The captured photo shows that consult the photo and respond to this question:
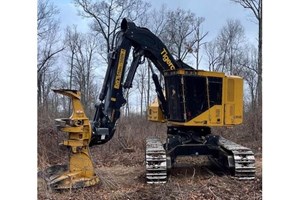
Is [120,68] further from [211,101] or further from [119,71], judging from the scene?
[211,101]

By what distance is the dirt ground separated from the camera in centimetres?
399

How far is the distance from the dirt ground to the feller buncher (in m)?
0.17

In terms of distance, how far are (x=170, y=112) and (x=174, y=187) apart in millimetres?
1081

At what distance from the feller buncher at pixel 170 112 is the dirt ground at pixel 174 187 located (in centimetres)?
17

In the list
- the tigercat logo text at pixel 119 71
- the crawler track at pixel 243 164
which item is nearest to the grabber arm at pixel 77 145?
the tigercat logo text at pixel 119 71

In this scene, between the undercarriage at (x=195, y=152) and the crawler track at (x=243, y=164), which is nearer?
the undercarriage at (x=195, y=152)

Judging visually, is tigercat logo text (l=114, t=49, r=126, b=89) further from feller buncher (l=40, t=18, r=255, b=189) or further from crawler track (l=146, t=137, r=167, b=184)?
crawler track (l=146, t=137, r=167, b=184)

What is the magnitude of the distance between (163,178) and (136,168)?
1.27 metres

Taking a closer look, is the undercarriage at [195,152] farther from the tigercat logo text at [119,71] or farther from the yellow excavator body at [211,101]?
the tigercat logo text at [119,71]

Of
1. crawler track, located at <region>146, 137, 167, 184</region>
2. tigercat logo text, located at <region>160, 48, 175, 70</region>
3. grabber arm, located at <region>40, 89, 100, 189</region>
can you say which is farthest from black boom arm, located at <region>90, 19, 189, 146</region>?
crawler track, located at <region>146, 137, 167, 184</region>

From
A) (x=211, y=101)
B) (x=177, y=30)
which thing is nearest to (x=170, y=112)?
(x=211, y=101)

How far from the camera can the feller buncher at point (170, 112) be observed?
171 inches

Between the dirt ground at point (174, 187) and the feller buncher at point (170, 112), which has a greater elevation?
the feller buncher at point (170, 112)
